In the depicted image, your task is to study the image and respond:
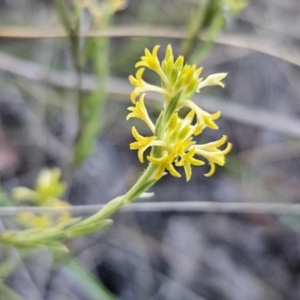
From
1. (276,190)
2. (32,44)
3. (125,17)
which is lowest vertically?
(276,190)

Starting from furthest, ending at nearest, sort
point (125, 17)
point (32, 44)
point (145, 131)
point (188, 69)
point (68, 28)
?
point (125, 17)
point (32, 44)
point (145, 131)
point (68, 28)
point (188, 69)

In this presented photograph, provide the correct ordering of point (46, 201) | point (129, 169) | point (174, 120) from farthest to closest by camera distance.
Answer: point (129, 169), point (46, 201), point (174, 120)

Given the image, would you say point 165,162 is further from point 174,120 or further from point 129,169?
point 129,169

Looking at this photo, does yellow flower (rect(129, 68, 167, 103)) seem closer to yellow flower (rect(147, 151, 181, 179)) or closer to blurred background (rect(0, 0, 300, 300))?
yellow flower (rect(147, 151, 181, 179))

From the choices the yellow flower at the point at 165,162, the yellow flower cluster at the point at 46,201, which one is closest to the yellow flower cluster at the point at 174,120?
the yellow flower at the point at 165,162

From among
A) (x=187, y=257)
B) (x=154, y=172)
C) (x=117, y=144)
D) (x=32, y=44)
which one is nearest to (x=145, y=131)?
(x=117, y=144)

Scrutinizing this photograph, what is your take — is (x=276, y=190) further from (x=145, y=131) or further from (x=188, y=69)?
(x=188, y=69)

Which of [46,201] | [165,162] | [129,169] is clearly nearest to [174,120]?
[165,162]

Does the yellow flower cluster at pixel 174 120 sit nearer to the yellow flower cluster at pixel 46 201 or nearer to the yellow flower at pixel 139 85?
the yellow flower at pixel 139 85
